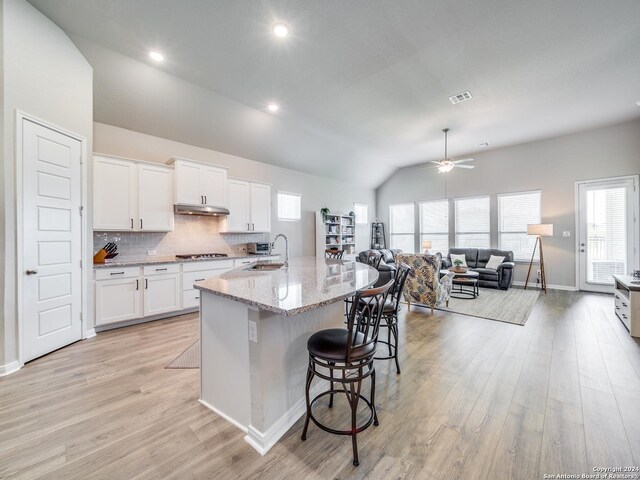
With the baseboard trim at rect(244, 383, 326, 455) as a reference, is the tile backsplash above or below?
above

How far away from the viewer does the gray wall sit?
564cm

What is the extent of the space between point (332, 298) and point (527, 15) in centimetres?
354

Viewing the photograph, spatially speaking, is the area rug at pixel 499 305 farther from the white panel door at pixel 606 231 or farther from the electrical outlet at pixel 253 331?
the electrical outlet at pixel 253 331

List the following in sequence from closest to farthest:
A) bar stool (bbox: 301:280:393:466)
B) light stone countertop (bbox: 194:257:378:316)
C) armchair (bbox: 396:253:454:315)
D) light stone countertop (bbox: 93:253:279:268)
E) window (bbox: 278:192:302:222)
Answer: light stone countertop (bbox: 194:257:378:316) → bar stool (bbox: 301:280:393:466) → light stone countertop (bbox: 93:253:279:268) → armchair (bbox: 396:253:454:315) → window (bbox: 278:192:302:222)

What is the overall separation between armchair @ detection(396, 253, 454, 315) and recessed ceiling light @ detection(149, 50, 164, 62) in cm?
455

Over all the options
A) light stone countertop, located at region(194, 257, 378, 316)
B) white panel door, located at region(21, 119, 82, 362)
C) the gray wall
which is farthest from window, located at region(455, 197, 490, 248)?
white panel door, located at region(21, 119, 82, 362)

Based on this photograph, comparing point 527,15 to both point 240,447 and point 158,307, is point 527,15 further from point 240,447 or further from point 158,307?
point 158,307

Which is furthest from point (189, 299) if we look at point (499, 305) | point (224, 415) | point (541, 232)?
point (541, 232)

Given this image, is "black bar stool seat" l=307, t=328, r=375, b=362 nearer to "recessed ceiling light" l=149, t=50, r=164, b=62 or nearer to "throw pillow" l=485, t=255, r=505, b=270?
"recessed ceiling light" l=149, t=50, r=164, b=62

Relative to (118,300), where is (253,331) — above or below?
above

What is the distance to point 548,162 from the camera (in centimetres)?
643

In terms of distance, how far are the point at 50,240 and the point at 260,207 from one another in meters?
3.33

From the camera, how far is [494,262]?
6.62m

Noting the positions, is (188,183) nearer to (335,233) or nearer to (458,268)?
(335,233)
